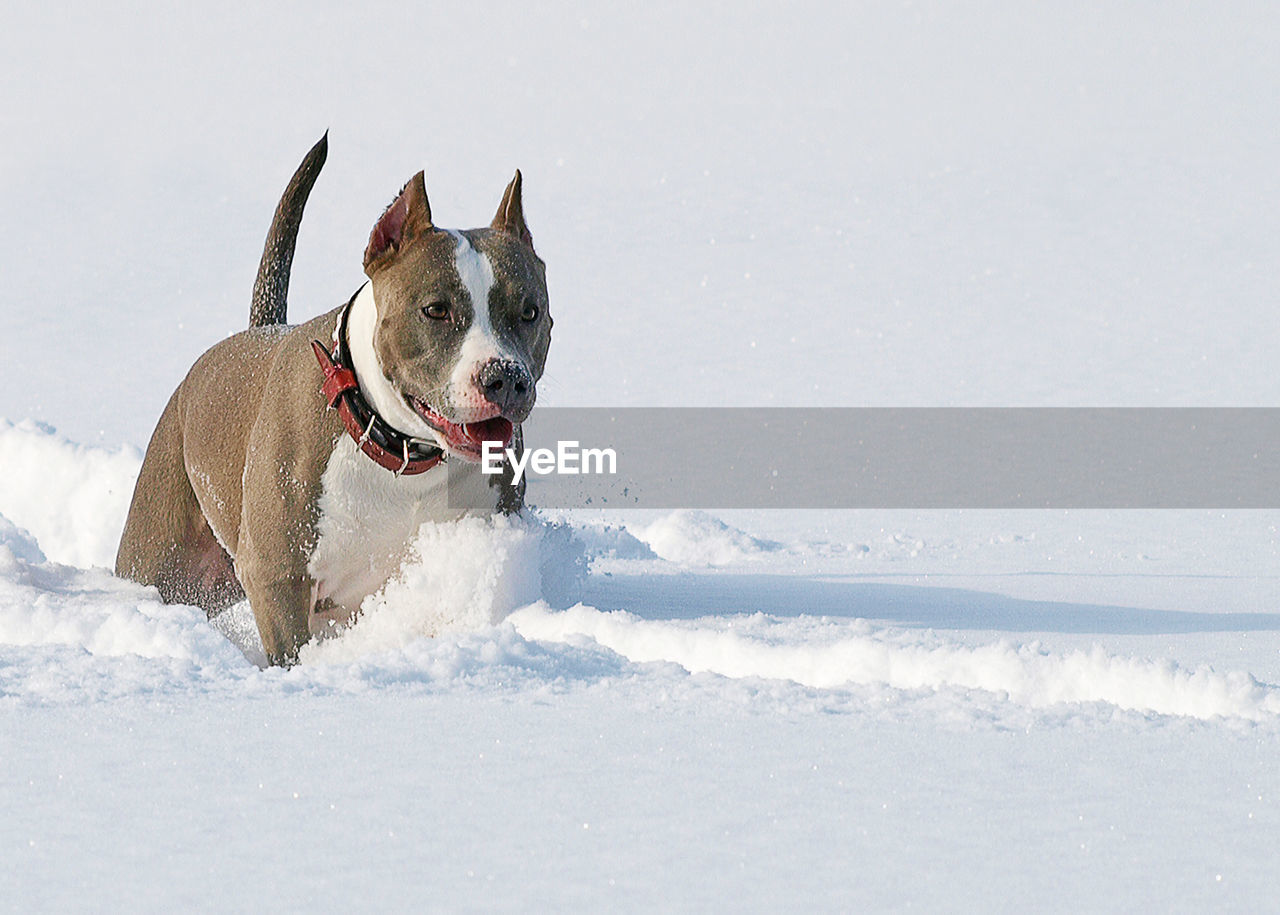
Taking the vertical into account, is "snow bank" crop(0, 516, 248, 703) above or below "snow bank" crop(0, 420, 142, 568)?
below

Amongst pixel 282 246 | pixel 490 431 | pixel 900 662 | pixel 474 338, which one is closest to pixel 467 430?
pixel 490 431

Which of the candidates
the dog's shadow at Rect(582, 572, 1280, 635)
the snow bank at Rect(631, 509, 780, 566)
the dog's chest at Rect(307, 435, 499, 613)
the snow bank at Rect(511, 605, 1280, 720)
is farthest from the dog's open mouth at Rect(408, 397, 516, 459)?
the snow bank at Rect(631, 509, 780, 566)

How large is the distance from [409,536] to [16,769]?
6.07 feet

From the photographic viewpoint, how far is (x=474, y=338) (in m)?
3.88

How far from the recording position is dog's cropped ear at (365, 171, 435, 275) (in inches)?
161

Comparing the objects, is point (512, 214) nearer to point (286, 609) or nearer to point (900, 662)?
point (286, 609)

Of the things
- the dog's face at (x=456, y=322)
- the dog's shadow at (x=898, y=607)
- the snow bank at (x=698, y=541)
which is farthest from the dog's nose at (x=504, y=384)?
→ the snow bank at (x=698, y=541)

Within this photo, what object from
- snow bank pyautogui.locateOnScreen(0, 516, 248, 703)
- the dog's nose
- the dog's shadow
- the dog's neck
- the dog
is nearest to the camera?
snow bank pyautogui.locateOnScreen(0, 516, 248, 703)

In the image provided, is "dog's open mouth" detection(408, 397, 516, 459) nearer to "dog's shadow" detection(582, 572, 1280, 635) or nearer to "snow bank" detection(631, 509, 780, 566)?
"dog's shadow" detection(582, 572, 1280, 635)

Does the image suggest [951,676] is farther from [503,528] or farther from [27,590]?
[27,590]

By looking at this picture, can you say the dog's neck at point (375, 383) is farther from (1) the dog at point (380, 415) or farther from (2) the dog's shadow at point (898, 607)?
(2) the dog's shadow at point (898, 607)

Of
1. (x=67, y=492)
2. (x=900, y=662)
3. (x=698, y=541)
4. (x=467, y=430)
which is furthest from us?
(x=67, y=492)

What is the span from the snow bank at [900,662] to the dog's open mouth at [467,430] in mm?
554

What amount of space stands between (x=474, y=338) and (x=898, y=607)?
1801 millimetres
